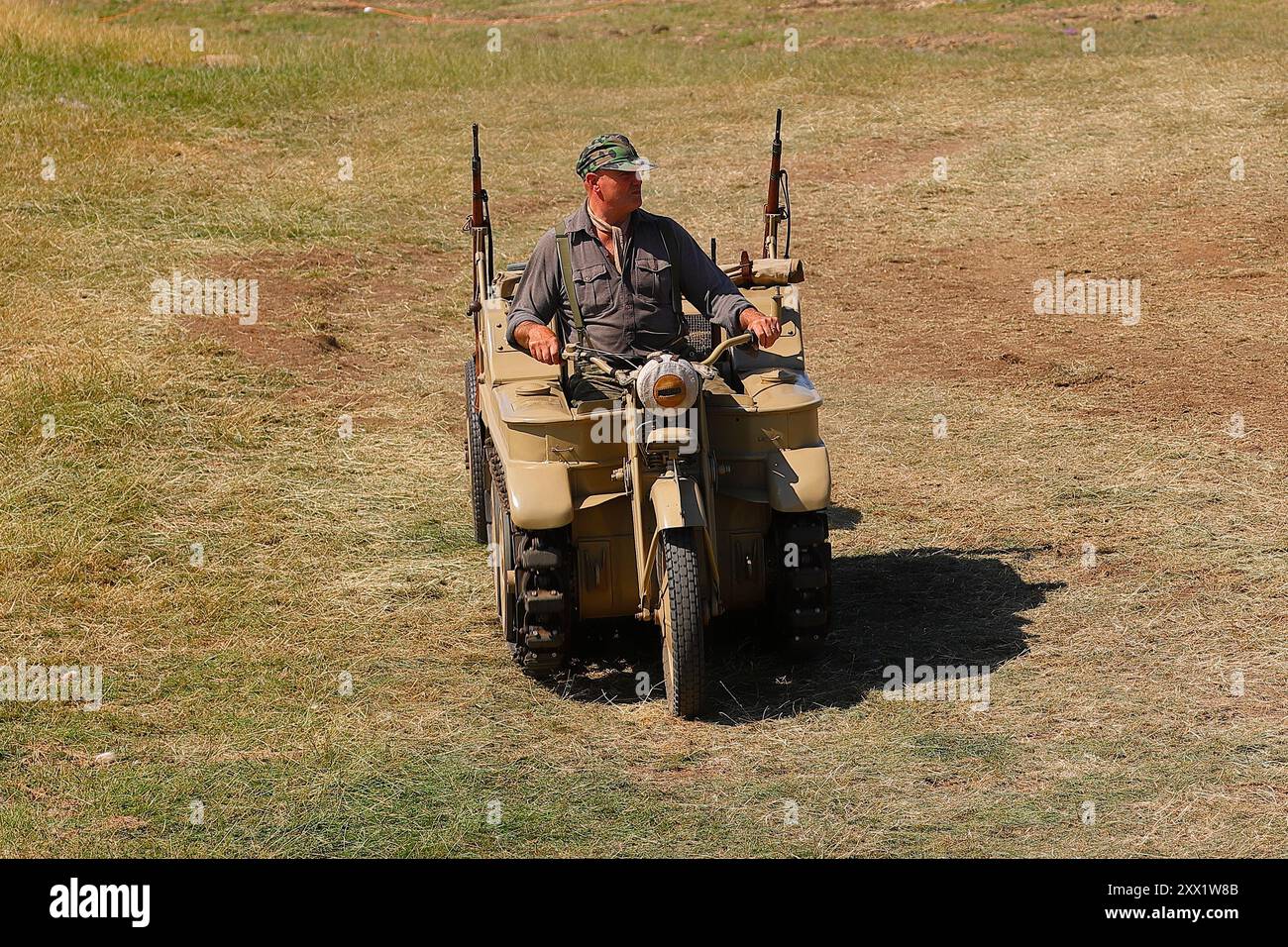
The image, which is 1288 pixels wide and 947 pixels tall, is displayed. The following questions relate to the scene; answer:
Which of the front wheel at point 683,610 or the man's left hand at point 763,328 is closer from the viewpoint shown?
A: the front wheel at point 683,610

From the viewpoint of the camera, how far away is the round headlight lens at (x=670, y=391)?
579 centimetres

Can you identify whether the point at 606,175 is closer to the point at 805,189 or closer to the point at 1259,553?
the point at 1259,553

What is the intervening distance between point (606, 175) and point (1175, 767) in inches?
122

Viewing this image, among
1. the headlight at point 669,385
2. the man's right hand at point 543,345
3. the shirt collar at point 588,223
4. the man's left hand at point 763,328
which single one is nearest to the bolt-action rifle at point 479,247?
the shirt collar at point 588,223

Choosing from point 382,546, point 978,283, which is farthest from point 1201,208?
point 382,546

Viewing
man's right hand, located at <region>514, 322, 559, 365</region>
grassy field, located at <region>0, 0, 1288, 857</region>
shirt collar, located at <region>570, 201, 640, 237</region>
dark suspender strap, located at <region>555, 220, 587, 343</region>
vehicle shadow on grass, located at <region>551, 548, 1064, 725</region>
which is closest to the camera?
grassy field, located at <region>0, 0, 1288, 857</region>

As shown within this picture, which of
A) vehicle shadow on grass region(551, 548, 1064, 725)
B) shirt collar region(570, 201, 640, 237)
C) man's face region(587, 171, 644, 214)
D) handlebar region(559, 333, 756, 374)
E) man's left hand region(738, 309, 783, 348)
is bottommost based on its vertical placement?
vehicle shadow on grass region(551, 548, 1064, 725)

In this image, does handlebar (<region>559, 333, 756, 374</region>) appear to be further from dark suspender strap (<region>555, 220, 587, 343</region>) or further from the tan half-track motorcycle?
dark suspender strap (<region>555, 220, 587, 343</region>)

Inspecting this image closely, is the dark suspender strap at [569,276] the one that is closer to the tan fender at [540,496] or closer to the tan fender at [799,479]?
the tan fender at [540,496]

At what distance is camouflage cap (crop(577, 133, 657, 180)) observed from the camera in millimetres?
6293

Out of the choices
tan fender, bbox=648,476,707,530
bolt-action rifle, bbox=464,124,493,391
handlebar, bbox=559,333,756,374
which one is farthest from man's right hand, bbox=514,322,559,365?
bolt-action rifle, bbox=464,124,493,391

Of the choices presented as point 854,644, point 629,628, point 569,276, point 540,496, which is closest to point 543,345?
point 569,276

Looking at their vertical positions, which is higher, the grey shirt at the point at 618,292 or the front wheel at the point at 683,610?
the grey shirt at the point at 618,292

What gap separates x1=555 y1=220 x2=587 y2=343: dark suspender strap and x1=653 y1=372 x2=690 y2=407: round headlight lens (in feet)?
2.27
